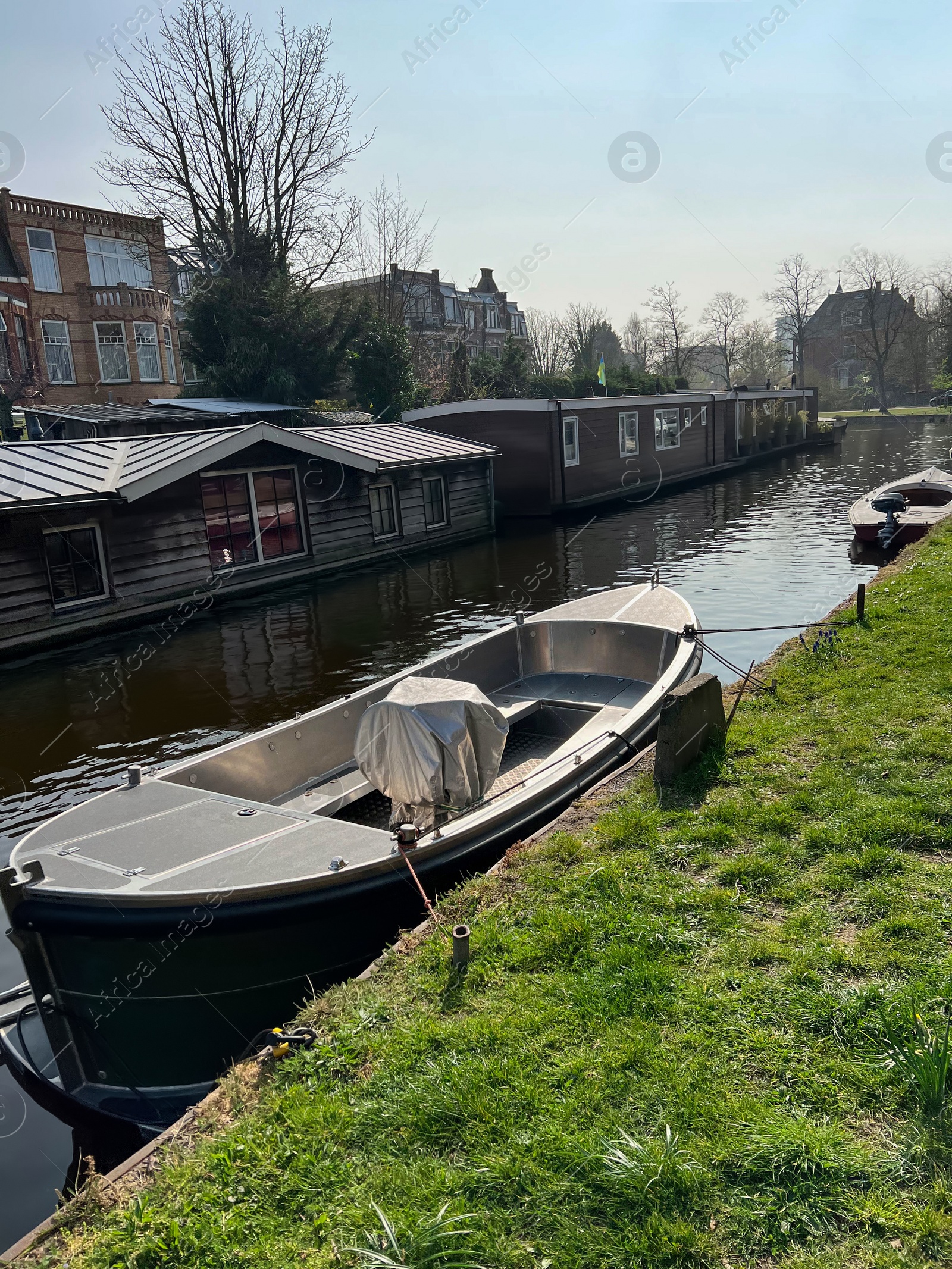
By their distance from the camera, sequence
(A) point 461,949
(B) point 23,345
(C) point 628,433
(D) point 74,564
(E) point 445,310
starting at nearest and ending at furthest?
1. (A) point 461,949
2. (D) point 74,564
3. (C) point 628,433
4. (B) point 23,345
5. (E) point 445,310

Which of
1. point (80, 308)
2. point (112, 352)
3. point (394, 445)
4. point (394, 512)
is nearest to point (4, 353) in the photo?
point (80, 308)

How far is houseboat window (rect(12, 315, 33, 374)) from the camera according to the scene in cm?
3353

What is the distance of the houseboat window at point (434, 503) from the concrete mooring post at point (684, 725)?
17513 mm

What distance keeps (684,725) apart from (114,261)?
128 feet

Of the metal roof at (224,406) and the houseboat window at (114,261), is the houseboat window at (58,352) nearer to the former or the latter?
the houseboat window at (114,261)

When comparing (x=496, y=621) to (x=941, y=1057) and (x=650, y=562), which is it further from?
(x=941, y=1057)

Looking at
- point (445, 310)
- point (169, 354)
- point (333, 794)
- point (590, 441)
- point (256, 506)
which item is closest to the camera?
point (333, 794)

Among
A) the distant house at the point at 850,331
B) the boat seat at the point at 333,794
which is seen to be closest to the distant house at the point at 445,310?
the distant house at the point at 850,331

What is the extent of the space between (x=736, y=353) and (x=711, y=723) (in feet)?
242

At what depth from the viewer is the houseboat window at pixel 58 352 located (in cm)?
3512

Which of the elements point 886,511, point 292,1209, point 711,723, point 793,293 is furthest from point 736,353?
point 292,1209

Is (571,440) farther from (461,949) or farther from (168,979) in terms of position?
(461,949)

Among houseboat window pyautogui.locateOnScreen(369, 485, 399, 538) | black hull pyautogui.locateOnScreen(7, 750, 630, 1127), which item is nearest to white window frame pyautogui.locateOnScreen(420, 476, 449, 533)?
houseboat window pyautogui.locateOnScreen(369, 485, 399, 538)

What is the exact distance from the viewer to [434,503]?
2412 cm
